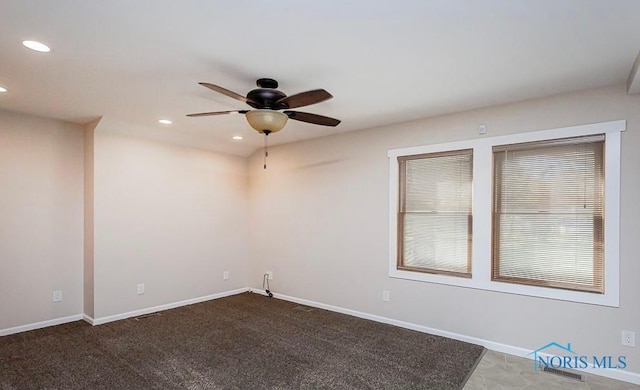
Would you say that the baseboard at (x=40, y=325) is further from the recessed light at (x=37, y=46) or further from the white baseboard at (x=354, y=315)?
the recessed light at (x=37, y=46)

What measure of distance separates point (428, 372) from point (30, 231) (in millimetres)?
4567

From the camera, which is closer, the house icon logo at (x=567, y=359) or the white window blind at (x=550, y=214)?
the house icon logo at (x=567, y=359)

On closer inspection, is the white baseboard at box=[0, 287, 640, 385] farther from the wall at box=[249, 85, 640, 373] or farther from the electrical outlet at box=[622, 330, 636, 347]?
the electrical outlet at box=[622, 330, 636, 347]

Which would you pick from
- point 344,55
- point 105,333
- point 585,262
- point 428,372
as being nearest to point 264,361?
point 428,372

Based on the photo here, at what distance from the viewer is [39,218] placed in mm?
4129

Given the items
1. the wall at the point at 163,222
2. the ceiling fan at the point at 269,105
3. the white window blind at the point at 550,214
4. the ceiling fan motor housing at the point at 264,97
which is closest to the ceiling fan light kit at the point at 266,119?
the ceiling fan at the point at 269,105

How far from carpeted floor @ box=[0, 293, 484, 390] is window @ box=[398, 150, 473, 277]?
858 mm

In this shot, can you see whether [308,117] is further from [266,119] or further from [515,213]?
[515,213]

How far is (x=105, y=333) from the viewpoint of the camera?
12.9ft

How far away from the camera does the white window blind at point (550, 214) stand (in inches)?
125

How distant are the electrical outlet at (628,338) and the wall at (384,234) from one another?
0.05 m

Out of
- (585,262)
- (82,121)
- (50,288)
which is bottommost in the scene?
(50,288)

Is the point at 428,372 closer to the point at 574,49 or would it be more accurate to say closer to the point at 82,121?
the point at 574,49

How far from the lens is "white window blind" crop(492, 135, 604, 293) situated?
3.17 meters
